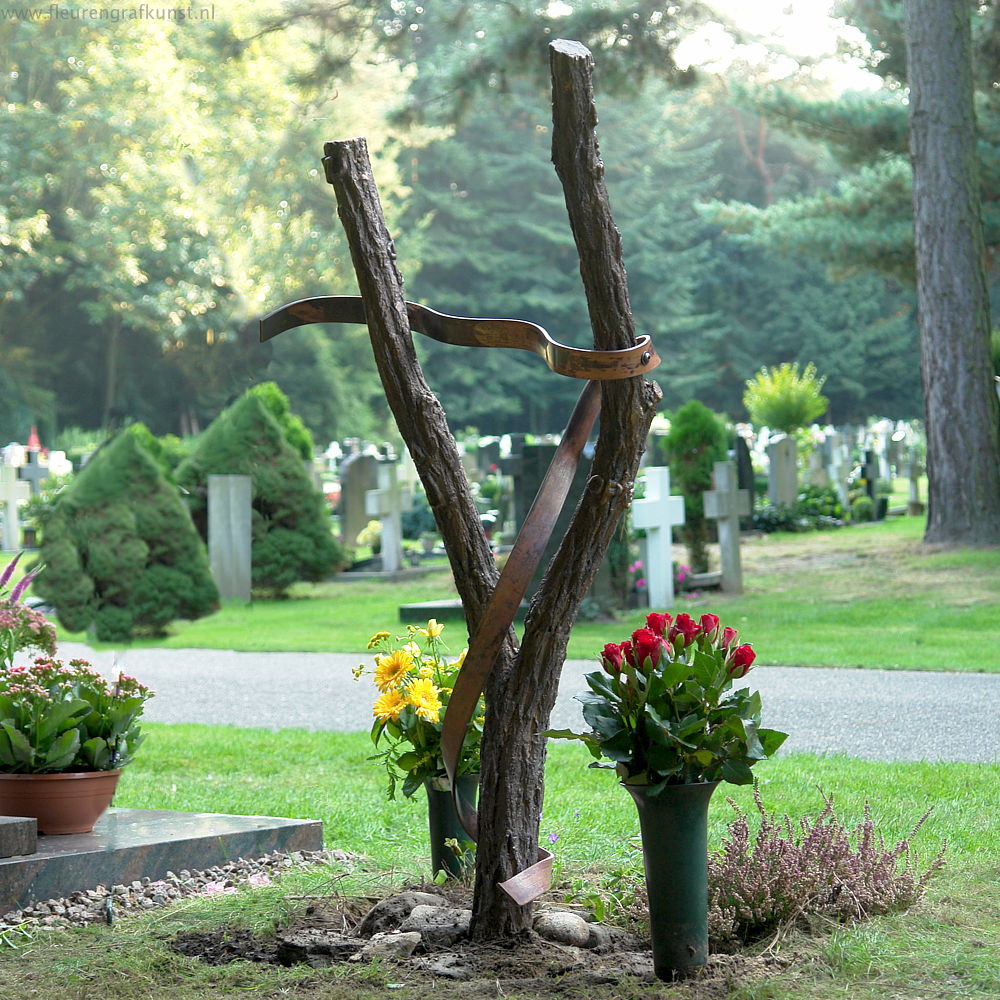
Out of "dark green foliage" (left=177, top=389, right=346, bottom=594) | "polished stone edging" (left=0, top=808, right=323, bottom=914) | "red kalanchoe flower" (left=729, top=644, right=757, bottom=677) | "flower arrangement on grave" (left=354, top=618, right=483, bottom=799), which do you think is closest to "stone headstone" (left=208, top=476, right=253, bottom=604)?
"dark green foliage" (left=177, top=389, right=346, bottom=594)

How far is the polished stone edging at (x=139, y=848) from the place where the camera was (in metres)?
3.71

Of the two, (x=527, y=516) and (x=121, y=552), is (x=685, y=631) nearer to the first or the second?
(x=527, y=516)

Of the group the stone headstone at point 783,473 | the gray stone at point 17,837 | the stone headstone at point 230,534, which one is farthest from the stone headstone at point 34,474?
the gray stone at point 17,837

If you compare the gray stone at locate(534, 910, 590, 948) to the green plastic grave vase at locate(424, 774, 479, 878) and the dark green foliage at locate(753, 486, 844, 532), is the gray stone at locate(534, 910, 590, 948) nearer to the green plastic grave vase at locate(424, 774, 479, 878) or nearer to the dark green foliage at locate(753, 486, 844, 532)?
the green plastic grave vase at locate(424, 774, 479, 878)

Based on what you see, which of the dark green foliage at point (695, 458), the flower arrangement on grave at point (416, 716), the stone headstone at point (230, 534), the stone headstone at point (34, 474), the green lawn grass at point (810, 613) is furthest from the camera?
the stone headstone at point (34, 474)

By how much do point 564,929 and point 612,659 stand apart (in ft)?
2.15

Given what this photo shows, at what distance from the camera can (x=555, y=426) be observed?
155 feet

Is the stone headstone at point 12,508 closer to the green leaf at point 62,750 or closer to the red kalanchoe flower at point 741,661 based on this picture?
the green leaf at point 62,750

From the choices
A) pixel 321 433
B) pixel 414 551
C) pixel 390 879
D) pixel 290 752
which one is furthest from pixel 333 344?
pixel 390 879

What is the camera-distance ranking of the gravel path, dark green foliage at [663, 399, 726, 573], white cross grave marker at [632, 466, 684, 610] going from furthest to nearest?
dark green foliage at [663, 399, 726, 573]
white cross grave marker at [632, 466, 684, 610]
the gravel path

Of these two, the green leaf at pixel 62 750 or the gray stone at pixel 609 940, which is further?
the green leaf at pixel 62 750

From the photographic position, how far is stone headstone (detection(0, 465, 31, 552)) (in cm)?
1816

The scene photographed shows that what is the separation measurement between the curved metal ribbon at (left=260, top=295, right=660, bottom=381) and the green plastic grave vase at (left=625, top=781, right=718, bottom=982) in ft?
2.90

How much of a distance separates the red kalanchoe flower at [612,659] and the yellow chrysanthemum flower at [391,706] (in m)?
0.87
